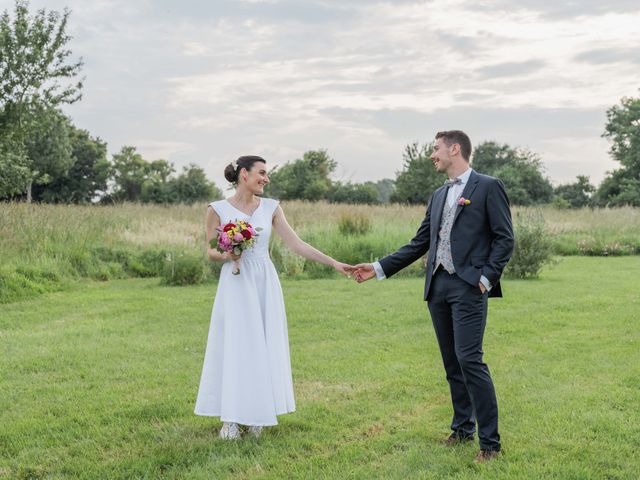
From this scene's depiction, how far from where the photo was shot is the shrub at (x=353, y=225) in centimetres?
2059

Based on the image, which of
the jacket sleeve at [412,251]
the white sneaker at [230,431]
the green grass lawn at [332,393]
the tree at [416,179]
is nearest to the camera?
the green grass lawn at [332,393]

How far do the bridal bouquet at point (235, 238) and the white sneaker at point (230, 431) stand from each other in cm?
123

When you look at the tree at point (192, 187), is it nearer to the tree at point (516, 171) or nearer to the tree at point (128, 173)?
the tree at point (128, 173)

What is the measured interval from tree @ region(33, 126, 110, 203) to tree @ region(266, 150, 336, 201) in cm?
1606

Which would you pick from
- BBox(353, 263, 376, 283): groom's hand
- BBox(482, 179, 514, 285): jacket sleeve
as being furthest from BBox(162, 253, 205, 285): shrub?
BBox(482, 179, 514, 285): jacket sleeve

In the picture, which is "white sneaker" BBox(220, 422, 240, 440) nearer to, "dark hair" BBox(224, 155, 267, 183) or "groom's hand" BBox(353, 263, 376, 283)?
"groom's hand" BBox(353, 263, 376, 283)

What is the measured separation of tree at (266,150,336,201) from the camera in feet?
156

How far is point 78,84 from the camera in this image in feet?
→ 67.9

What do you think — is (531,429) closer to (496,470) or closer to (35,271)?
(496,470)

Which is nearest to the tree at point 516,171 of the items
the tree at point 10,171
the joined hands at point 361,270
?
the tree at point 10,171

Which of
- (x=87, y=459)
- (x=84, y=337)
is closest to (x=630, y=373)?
(x=87, y=459)

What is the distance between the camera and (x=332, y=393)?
7023 millimetres

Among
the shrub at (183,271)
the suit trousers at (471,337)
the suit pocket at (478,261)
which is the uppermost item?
the suit pocket at (478,261)

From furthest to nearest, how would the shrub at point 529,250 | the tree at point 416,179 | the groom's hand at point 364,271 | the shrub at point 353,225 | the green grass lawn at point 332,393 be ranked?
the tree at point 416,179, the shrub at point 353,225, the shrub at point 529,250, the groom's hand at point 364,271, the green grass lawn at point 332,393
